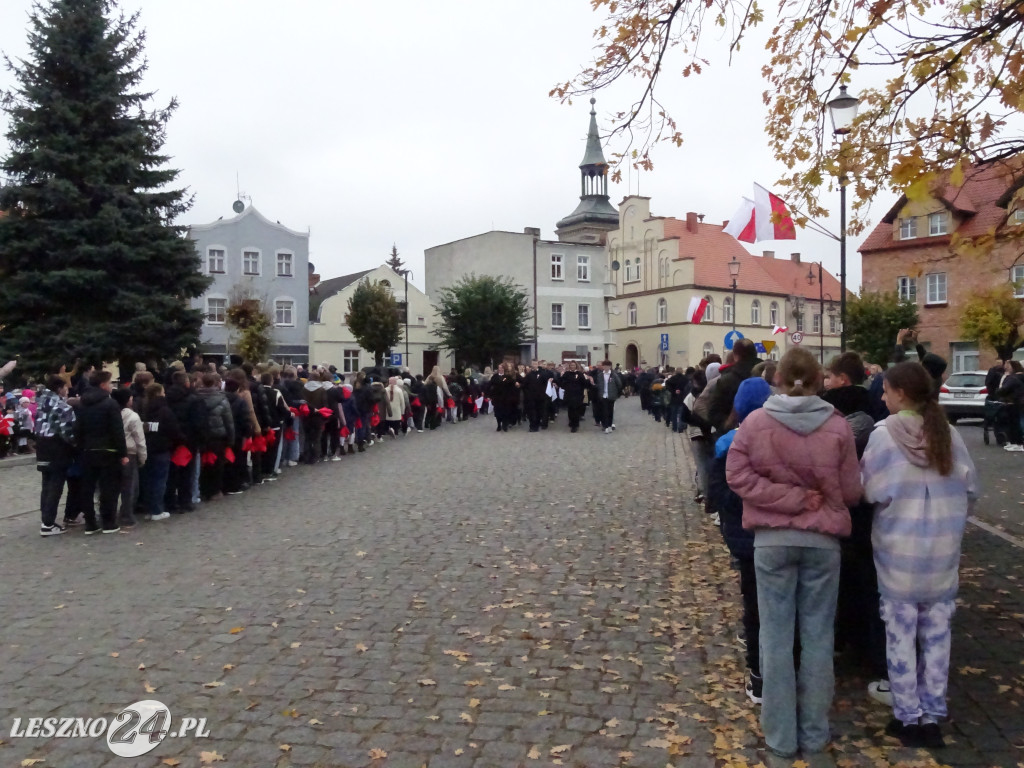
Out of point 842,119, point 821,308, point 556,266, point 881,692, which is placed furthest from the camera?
point 556,266

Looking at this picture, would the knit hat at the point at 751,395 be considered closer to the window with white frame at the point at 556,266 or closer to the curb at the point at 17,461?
the curb at the point at 17,461

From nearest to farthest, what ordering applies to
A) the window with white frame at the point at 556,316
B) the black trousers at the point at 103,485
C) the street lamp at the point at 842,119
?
the street lamp at the point at 842,119 → the black trousers at the point at 103,485 → the window with white frame at the point at 556,316

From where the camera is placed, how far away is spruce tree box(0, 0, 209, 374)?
26203mm

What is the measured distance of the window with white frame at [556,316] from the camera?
6600cm

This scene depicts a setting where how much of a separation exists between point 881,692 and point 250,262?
5579cm

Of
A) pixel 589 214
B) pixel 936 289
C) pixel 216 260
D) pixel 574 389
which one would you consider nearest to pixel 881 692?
pixel 574 389

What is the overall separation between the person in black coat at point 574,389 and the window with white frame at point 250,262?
119ft

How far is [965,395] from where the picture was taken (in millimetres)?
26516

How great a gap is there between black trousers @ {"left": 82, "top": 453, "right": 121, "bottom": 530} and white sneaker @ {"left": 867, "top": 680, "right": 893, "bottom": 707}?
27.2 feet

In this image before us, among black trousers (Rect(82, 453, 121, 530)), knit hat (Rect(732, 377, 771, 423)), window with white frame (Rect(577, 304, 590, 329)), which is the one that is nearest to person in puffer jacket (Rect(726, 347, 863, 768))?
knit hat (Rect(732, 377, 771, 423))

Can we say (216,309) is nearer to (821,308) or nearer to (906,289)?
(821,308)

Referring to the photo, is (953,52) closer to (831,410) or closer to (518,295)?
(831,410)

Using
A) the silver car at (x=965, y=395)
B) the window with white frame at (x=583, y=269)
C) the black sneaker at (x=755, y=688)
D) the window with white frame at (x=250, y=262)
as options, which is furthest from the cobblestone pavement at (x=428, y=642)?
the window with white frame at (x=583, y=269)

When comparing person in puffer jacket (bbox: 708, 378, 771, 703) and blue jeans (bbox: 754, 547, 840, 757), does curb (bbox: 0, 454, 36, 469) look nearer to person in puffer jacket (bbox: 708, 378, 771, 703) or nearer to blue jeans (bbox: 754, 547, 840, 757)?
person in puffer jacket (bbox: 708, 378, 771, 703)
